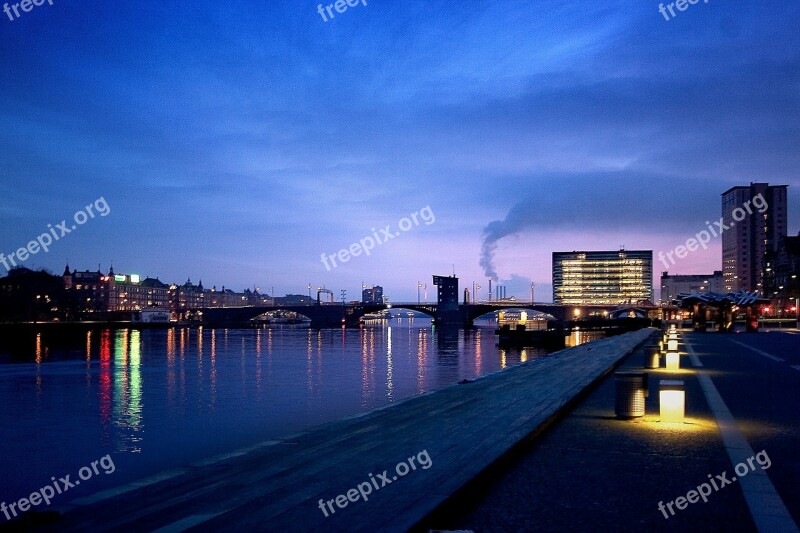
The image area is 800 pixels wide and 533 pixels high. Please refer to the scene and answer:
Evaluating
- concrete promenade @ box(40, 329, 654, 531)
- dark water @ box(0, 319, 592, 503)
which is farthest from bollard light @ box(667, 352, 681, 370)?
dark water @ box(0, 319, 592, 503)

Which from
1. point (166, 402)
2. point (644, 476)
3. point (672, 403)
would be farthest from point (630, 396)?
point (166, 402)

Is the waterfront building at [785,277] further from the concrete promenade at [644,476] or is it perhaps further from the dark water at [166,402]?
the concrete promenade at [644,476]

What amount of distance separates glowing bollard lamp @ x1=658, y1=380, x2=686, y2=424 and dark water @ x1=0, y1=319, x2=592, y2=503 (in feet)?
44.2

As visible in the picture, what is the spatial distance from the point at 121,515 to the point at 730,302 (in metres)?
73.3

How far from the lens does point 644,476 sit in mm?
10258

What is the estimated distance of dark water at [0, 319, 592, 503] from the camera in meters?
20.8

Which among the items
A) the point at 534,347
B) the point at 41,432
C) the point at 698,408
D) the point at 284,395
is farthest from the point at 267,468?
the point at 534,347

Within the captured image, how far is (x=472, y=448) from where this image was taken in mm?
12008

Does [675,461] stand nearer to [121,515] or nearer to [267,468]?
[267,468]

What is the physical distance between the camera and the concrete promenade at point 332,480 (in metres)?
8.19

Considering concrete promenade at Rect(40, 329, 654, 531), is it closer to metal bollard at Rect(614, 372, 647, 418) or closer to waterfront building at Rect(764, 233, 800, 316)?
metal bollard at Rect(614, 372, 647, 418)

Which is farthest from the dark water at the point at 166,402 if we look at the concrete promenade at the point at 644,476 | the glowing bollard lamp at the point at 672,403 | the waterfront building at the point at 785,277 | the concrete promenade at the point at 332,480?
the waterfront building at the point at 785,277

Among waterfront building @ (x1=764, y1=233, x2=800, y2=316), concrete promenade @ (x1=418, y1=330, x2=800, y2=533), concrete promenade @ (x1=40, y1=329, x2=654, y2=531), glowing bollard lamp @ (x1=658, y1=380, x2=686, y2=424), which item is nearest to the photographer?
concrete promenade @ (x1=418, y1=330, x2=800, y2=533)

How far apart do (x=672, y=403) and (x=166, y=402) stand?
88.5 ft
